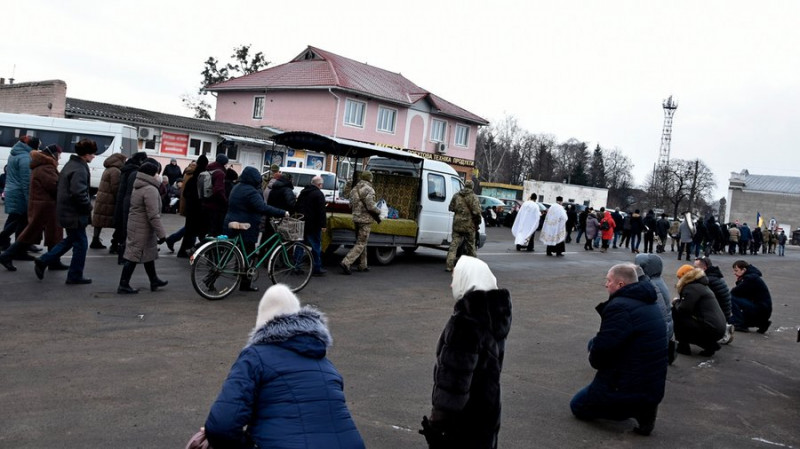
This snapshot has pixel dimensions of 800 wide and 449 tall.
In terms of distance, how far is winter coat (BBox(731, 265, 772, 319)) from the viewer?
11.5 meters

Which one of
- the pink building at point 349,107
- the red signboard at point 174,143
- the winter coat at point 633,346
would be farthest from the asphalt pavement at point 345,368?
the pink building at point 349,107

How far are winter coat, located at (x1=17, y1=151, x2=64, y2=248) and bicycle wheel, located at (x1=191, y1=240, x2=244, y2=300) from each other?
2417 mm

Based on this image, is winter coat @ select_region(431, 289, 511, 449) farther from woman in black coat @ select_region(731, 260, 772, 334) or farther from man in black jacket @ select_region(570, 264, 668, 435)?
woman in black coat @ select_region(731, 260, 772, 334)

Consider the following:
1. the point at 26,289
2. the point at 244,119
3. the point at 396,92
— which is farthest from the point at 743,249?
the point at 26,289

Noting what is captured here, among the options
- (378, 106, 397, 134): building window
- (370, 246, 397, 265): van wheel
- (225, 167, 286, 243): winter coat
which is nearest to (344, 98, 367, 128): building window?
(378, 106, 397, 134): building window

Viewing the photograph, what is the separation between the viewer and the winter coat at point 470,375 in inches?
161

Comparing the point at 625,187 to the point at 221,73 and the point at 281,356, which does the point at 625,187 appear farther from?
the point at 281,356

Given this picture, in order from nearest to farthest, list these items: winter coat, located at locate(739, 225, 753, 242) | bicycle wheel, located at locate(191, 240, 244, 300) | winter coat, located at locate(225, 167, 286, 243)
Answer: bicycle wheel, located at locate(191, 240, 244, 300) < winter coat, located at locate(225, 167, 286, 243) < winter coat, located at locate(739, 225, 753, 242)

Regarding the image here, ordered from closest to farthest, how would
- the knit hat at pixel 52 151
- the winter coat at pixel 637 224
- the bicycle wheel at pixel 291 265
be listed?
1. the knit hat at pixel 52 151
2. the bicycle wheel at pixel 291 265
3. the winter coat at pixel 637 224

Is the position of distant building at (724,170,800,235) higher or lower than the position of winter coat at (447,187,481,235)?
higher

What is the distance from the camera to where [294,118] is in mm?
44875

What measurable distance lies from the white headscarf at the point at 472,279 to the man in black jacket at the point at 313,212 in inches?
320

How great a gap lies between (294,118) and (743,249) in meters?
27.5

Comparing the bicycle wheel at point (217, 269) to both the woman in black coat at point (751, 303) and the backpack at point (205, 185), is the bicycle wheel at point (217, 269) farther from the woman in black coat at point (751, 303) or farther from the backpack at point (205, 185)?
the woman in black coat at point (751, 303)
